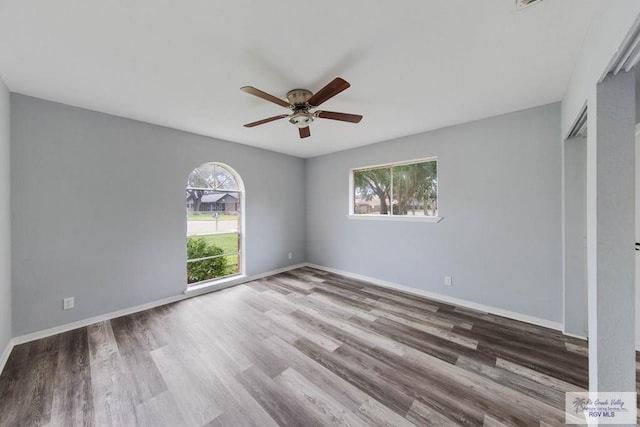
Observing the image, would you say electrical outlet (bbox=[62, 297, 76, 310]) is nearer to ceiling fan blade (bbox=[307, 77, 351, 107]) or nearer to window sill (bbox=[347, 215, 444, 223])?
ceiling fan blade (bbox=[307, 77, 351, 107])

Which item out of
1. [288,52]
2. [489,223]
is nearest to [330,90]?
[288,52]

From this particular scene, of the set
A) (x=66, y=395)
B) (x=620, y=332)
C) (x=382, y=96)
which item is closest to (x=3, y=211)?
(x=66, y=395)

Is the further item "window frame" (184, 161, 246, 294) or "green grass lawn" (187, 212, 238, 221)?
"window frame" (184, 161, 246, 294)

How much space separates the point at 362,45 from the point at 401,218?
8.53 ft

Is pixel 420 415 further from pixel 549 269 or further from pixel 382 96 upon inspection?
pixel 382 96

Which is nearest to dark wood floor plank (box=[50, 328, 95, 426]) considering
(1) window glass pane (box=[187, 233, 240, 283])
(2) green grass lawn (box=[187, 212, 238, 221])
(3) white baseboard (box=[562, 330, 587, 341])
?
(1) window glass pane (box=[187, 233, 240, 283])

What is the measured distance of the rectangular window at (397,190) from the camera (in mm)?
3443

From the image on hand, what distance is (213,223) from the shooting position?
12.7ft

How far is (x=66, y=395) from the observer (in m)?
1.64

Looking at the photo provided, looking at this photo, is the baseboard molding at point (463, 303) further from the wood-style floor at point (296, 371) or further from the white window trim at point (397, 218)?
the white window trim at point (397, 218)

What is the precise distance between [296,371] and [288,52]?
2450 mm

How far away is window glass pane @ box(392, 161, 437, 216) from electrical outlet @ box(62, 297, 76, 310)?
4284 millimetres

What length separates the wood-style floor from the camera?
58.4 inches

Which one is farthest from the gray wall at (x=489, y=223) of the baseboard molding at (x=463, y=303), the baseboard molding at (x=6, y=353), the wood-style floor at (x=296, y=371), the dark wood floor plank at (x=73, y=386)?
the baseboard molding at (x=6, y=353)
